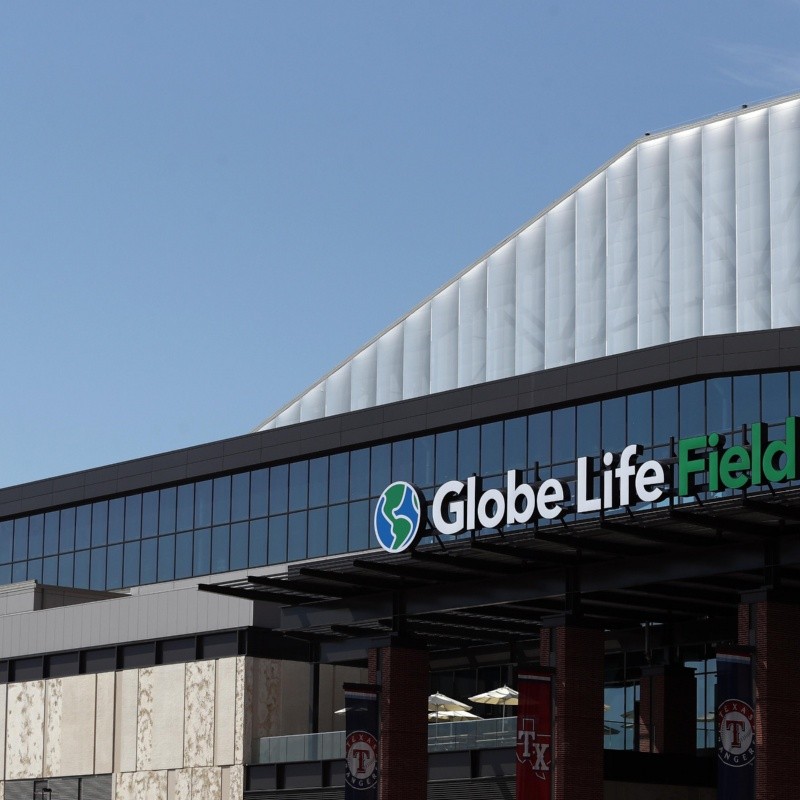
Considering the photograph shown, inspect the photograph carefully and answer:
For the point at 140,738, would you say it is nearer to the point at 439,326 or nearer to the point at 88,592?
the point at 88,592

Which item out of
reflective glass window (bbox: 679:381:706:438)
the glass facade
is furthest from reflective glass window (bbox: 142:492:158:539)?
reflective glass window (bbox: 679:381:706:438)

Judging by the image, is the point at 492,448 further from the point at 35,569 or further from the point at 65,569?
the point at 35,569

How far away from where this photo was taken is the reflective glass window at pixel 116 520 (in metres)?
76.9

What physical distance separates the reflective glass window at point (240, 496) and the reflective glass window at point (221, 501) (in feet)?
0.77

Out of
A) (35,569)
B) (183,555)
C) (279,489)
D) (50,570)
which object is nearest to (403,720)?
(279,489)

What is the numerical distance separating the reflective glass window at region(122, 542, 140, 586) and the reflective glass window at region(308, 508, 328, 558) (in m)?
10.3

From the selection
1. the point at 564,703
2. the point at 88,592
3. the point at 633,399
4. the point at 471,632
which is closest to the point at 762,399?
the point at 633,399

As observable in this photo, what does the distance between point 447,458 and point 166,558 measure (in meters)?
15.2

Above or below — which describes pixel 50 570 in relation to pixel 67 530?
below

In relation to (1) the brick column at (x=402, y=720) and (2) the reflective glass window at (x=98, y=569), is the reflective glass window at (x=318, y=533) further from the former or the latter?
(1) the brick column at (x=402, y=720)

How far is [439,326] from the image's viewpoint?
7481cm

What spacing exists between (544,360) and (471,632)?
61.2 feet

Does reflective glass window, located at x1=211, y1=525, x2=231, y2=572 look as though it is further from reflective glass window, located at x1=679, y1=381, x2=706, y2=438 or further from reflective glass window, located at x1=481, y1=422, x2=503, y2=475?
reflective glass window, located at x1=679, y1=381, x2=706, y2=438

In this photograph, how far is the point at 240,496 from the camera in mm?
72250
